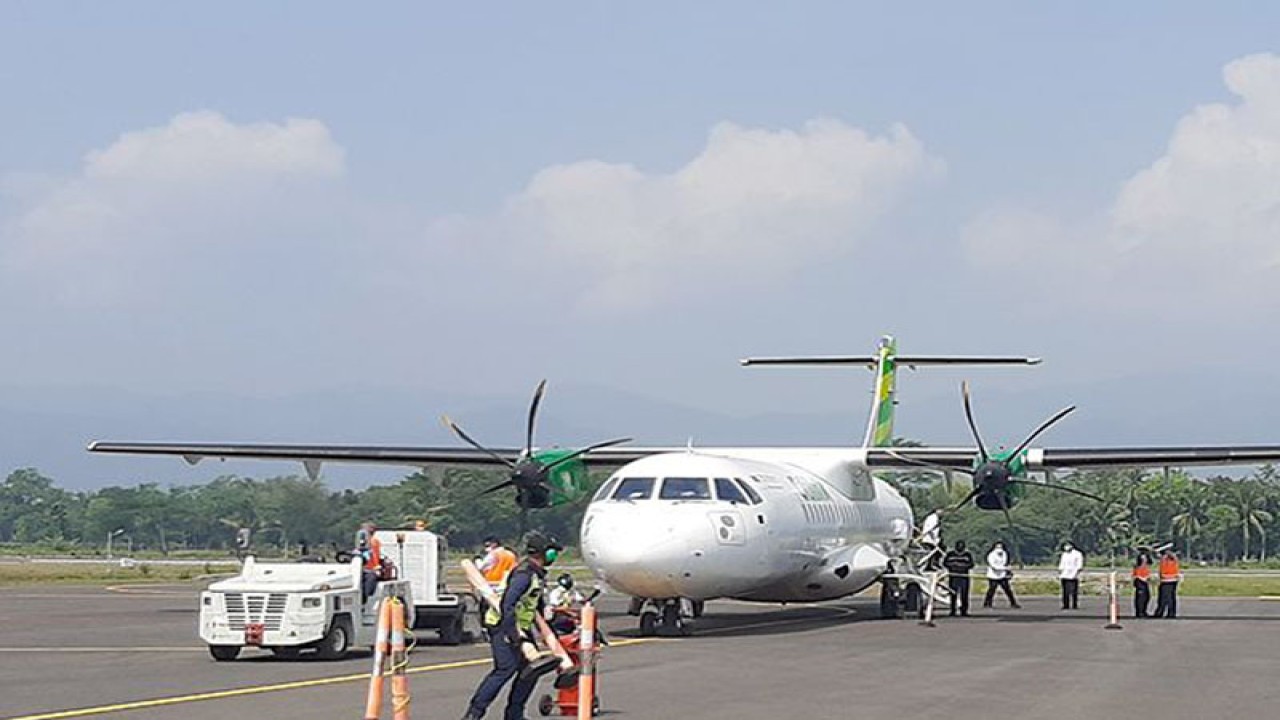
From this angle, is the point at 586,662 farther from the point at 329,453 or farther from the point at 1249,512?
the point at 1249,512

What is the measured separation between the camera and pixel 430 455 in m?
33.2

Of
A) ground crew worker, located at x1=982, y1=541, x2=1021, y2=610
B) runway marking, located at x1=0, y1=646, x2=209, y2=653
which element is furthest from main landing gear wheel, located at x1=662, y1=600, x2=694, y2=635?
ground crew worker, located at x1=982, y1=541, x2=1021, y2=610

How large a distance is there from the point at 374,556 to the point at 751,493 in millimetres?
6217

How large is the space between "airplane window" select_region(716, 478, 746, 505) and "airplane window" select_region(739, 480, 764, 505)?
8.5 inches

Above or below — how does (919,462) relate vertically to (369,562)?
above

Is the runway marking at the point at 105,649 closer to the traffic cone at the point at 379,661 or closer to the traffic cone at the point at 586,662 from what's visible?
the traffic cone at the point at 379,661

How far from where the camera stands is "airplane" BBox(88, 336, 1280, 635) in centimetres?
2294

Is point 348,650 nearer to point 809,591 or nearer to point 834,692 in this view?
point 834,692

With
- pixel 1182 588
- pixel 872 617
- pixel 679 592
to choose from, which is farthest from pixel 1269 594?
pixel 679 592

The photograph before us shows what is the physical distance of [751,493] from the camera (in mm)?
24922

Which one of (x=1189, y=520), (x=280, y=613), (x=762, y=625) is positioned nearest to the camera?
(x=280, y=613)

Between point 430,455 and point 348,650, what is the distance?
12.7 m

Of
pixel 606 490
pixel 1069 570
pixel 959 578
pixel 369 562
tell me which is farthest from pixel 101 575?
pixel 369 562

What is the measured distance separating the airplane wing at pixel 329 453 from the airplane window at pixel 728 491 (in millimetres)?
7740
